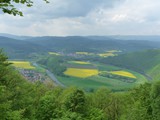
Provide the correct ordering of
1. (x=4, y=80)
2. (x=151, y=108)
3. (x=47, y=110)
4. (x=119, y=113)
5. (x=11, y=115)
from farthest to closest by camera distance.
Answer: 1. (x=119, y=113)
2. (x=151, y=108)
3. (x=47, y=110)
4. (x=4, y=80)
5. (x=11, y=115)

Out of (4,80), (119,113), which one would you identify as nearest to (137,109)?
(119,113)

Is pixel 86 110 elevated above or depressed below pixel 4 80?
below

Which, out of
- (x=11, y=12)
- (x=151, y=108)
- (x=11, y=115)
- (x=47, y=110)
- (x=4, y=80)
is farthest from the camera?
(x=151, y=108)

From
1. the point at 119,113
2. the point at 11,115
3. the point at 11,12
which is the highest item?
the point at 11,12

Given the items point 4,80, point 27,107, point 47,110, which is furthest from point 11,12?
point 47,110

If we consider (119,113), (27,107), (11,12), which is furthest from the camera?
(119,113)

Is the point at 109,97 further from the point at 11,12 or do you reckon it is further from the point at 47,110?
the point at 11,12

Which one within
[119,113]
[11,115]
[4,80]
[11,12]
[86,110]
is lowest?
[119,113]

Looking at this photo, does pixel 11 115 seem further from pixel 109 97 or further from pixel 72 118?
pixel 109 97

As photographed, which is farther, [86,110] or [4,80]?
[86,110]
